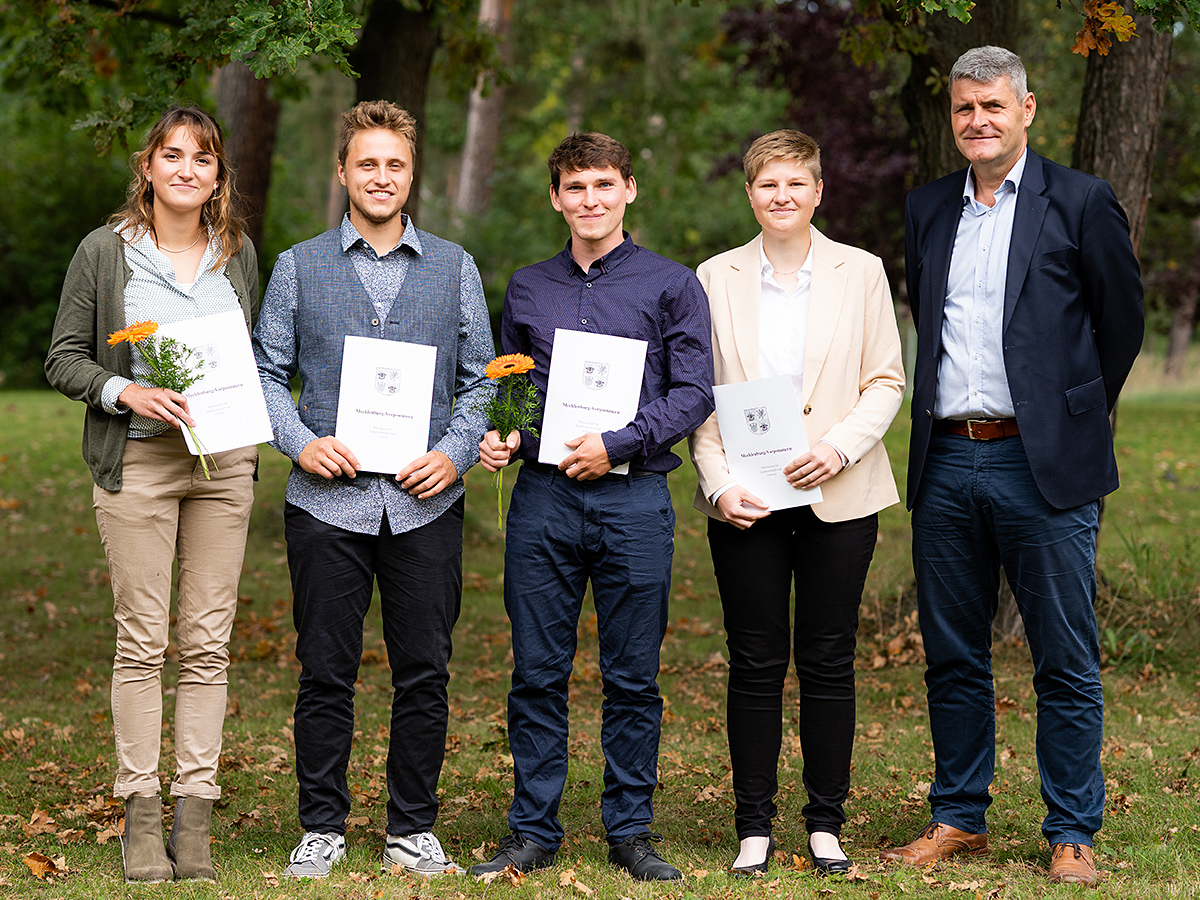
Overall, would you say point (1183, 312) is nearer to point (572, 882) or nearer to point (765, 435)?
point (765, 435)

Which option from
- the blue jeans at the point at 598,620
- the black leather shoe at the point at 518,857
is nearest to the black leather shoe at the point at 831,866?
the blue jeans at the point at 598,620

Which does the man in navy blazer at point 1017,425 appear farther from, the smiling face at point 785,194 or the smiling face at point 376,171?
the smiling face at point 376,171

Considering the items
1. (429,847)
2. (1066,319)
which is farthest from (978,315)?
(429,847)

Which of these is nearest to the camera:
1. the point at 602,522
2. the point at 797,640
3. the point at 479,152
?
the point at 602,522

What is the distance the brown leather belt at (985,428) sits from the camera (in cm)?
413

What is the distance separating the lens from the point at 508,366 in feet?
12.9

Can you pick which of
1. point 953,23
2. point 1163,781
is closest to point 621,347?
point 1163,781

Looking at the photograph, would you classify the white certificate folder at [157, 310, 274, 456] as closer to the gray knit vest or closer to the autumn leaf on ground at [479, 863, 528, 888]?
the gray knit vest

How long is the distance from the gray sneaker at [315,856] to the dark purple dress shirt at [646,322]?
1471 millimetres

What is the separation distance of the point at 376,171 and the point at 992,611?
8.74 ft

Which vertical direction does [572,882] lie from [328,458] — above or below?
below

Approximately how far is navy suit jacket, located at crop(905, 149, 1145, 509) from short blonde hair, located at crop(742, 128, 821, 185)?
73 centimetres

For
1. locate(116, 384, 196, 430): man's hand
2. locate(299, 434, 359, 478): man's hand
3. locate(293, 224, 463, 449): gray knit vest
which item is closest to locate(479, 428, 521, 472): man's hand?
locate(293, 224, 463, 449): gray knit vest

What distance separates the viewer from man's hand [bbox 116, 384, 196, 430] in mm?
3887
